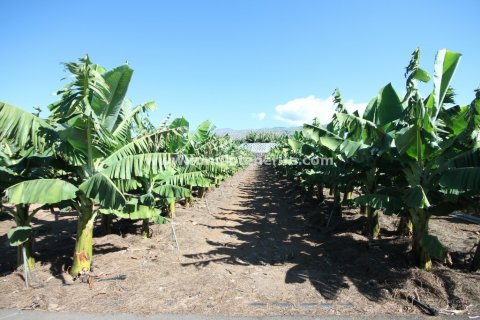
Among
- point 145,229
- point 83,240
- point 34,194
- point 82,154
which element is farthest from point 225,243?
point 34,194

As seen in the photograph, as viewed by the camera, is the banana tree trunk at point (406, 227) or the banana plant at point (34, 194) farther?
the banana tree trunk at point (406, 227)

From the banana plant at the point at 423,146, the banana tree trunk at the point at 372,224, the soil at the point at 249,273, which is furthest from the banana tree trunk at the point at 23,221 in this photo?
the banana tree trunk at the point at 372,224

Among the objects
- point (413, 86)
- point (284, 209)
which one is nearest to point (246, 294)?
point (413, 86)

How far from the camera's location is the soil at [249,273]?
509cm

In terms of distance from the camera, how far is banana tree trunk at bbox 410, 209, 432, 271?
5879 mm

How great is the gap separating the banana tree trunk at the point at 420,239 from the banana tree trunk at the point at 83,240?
6215mm

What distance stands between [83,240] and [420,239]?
6.41m

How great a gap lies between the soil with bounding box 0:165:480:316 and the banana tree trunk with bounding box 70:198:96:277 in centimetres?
26

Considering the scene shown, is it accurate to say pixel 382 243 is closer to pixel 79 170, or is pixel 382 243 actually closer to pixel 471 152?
pixel 471 152

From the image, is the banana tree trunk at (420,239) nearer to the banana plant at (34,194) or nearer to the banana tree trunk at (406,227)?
the banana tree trunk at (406,227)

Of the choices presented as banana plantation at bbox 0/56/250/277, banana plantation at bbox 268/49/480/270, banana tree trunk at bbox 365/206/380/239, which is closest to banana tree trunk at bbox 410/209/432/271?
banana plantation at bbox 268/49/480/270

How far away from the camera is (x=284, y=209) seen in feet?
45.8

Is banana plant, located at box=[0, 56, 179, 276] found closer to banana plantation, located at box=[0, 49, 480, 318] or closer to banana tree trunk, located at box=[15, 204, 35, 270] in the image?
banana plantation, located at box=[0, 49, 480, 318]

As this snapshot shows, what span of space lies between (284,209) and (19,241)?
33.6 ft
